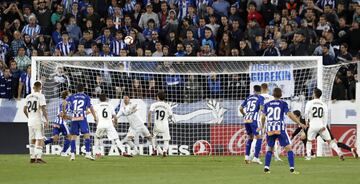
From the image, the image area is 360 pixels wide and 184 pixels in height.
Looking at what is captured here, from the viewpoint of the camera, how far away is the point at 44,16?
37.2m

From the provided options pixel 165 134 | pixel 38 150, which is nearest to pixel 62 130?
pixel 165 134

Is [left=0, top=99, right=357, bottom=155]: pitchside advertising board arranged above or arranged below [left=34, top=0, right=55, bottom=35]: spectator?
below

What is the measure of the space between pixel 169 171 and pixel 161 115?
316 inches

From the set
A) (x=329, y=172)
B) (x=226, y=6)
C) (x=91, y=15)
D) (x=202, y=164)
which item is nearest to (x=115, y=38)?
(x=91, y=15)

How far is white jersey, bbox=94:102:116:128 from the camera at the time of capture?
31.5 m

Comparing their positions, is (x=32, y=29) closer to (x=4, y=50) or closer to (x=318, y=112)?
(x=4, y=50)

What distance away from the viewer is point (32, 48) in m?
35.5

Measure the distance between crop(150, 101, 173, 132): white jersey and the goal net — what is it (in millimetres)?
1106

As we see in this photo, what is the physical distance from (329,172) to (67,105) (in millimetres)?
8670

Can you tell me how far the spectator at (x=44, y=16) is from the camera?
3688cm

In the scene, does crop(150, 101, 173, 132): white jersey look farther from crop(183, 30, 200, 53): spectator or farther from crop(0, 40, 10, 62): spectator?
crop(0, 40, 10, 62): spectator

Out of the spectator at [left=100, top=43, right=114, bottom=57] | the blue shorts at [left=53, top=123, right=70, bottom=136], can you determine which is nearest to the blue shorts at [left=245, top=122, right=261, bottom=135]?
the blue shorts at [left=53, top=123, right=70, bottom=136]

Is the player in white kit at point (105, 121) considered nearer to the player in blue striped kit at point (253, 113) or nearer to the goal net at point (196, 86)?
the goal net at point (196, 86)

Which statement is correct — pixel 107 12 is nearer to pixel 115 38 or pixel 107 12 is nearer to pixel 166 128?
pixel 115 38
